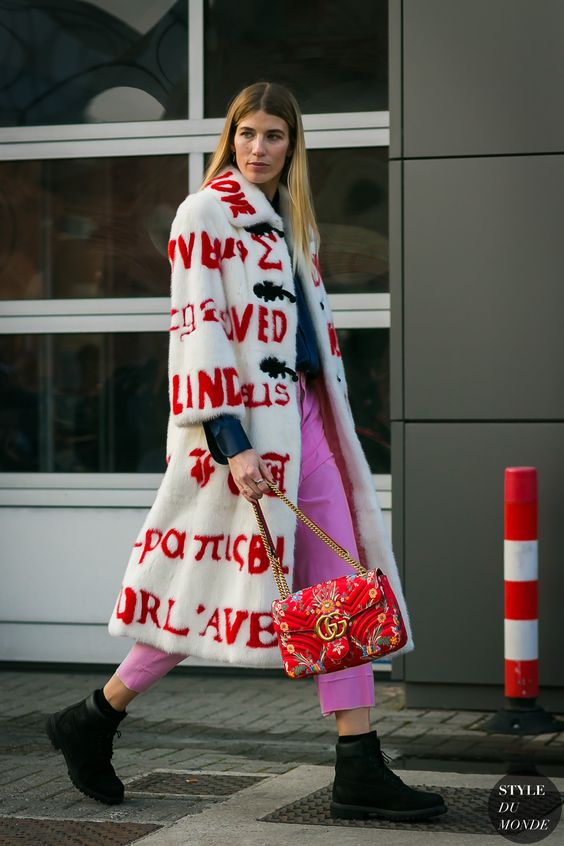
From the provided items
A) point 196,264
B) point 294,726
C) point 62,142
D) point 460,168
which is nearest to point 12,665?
point 294,726

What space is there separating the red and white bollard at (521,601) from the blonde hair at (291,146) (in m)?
1.74

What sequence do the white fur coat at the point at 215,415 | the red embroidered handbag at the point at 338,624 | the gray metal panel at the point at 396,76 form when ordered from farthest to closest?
the gray metal panel at the point at 396,76 < the white fur coat at the point at 215,415 < the red embroidered handbag at the point at 338,624

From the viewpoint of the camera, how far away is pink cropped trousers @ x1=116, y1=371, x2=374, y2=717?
13.7ft

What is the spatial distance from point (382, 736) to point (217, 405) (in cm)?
205

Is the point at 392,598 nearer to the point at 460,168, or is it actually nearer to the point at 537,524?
the point at 537,524

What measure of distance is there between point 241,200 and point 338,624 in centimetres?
124

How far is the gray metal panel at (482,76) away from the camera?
6.05 metres

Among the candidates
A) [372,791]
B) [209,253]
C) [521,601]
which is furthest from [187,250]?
[521,601]

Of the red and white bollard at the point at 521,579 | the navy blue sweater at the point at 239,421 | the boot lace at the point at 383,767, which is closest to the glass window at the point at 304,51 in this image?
the red and white bollard at the point at 521,579

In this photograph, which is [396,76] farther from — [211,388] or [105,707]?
[105,707]

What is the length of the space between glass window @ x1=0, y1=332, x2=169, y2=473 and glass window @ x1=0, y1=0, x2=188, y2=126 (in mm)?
1111

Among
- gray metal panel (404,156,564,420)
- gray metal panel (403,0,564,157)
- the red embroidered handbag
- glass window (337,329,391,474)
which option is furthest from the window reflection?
the red embroidered handbag

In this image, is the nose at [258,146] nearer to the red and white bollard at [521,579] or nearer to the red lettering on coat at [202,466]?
the red lettering on coat at [202,466]

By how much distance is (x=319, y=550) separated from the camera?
4.28 meters
